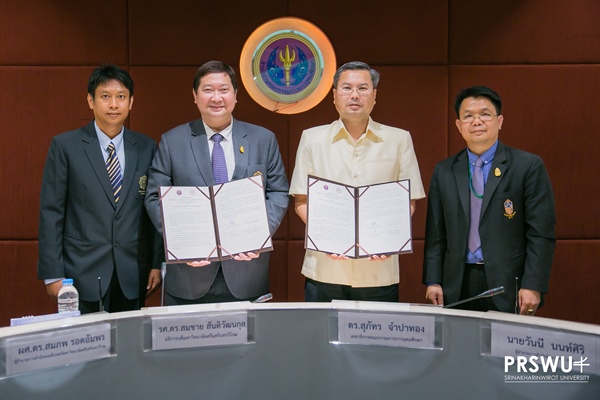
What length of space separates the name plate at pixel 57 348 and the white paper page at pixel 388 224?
1082mm

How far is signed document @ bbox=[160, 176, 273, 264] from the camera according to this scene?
217 centimetres

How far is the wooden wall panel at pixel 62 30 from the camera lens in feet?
11.6

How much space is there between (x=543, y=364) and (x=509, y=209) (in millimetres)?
1032

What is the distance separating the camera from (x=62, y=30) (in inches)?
139

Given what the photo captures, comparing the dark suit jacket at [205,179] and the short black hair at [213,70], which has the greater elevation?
the short black hair at [213,70]

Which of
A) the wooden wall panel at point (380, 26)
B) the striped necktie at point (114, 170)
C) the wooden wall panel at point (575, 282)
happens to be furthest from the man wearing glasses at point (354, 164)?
the wooden wall panel at point (575, 282)

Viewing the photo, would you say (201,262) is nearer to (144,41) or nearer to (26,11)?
(144,41)

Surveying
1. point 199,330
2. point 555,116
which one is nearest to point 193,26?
point 555,116

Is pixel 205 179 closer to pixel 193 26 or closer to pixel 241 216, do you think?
pixel 241 216

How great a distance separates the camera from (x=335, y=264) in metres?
2.55

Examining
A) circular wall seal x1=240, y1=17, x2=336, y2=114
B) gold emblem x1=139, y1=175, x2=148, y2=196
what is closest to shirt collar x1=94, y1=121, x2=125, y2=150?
gold emblem x1=139, y1=175, x2=148, y2=196

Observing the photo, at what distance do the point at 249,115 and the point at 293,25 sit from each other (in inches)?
23.9

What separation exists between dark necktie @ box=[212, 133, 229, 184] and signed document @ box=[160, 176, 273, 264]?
0.31m

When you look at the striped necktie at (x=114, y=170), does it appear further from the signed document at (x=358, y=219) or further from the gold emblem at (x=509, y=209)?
the gold emblem at (x=509, y=209)
